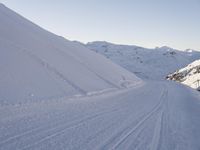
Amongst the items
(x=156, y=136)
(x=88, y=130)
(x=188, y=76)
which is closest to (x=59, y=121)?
(x=88, y=130)

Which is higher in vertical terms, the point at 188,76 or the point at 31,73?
the point at 188,76

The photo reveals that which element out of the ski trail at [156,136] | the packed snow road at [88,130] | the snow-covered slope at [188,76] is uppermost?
the snow-covered slope at [188,76]

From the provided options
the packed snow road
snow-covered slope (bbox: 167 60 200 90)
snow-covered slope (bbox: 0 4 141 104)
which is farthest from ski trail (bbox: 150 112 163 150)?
snow-covered slope (bbox: 167 60 200 90)

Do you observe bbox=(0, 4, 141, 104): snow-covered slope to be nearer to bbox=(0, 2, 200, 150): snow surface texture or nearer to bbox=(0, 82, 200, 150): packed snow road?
bbox=(0, 2, 200, 150): snow surface texture

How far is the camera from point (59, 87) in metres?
20.0

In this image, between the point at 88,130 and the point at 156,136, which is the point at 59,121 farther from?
the point at 156,136

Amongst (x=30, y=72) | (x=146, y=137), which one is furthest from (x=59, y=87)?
(x=146, y=137)

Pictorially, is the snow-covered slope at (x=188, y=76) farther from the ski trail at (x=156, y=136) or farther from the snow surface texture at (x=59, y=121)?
the ski trail at (x=156, y=136)

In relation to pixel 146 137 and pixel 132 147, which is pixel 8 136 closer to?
pixel 132 147

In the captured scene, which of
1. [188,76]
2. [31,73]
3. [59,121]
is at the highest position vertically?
[188,76]

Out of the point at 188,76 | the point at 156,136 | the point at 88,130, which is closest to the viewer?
the point at 88,130

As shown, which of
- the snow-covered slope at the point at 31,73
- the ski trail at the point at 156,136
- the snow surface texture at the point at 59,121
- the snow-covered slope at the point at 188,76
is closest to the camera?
the snow surface texture at the point at 59,121

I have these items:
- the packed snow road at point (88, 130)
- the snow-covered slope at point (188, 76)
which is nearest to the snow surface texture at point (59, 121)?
the packed snow road at point (88, 130)

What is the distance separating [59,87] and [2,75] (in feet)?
14.3
